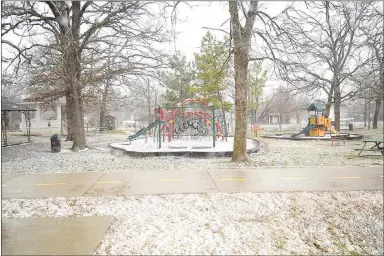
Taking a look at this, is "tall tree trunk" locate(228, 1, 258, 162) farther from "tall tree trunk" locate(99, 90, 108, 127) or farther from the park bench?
the park bench

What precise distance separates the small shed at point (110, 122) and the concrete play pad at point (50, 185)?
3240 mm

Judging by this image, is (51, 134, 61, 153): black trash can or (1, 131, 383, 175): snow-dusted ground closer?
(1, 131, 383, 175): snow-dusted ground

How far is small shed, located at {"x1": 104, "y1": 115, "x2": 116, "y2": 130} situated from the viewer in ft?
23.7

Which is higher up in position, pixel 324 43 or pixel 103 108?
pixel 324 43

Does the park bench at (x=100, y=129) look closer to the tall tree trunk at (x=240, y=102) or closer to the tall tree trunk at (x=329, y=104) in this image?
the tall tree trunk at (x=240, y=102)

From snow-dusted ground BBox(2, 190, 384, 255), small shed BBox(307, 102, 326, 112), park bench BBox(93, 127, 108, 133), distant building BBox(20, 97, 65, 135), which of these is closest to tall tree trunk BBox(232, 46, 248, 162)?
snow-dusted ground BBox(2, 190, 384, 255)

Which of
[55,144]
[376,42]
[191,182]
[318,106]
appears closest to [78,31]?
[55,144]

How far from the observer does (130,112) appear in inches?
263

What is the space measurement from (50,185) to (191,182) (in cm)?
185

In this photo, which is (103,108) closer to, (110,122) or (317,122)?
(110,122)

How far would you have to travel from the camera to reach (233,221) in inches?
99.1

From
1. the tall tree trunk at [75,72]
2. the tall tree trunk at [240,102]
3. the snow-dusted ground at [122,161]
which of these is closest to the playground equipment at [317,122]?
the snow-dusted ground at [122,161]

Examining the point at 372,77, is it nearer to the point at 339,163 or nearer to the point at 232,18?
the point at 339,163

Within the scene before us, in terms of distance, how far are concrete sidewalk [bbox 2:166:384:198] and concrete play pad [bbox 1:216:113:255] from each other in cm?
73
